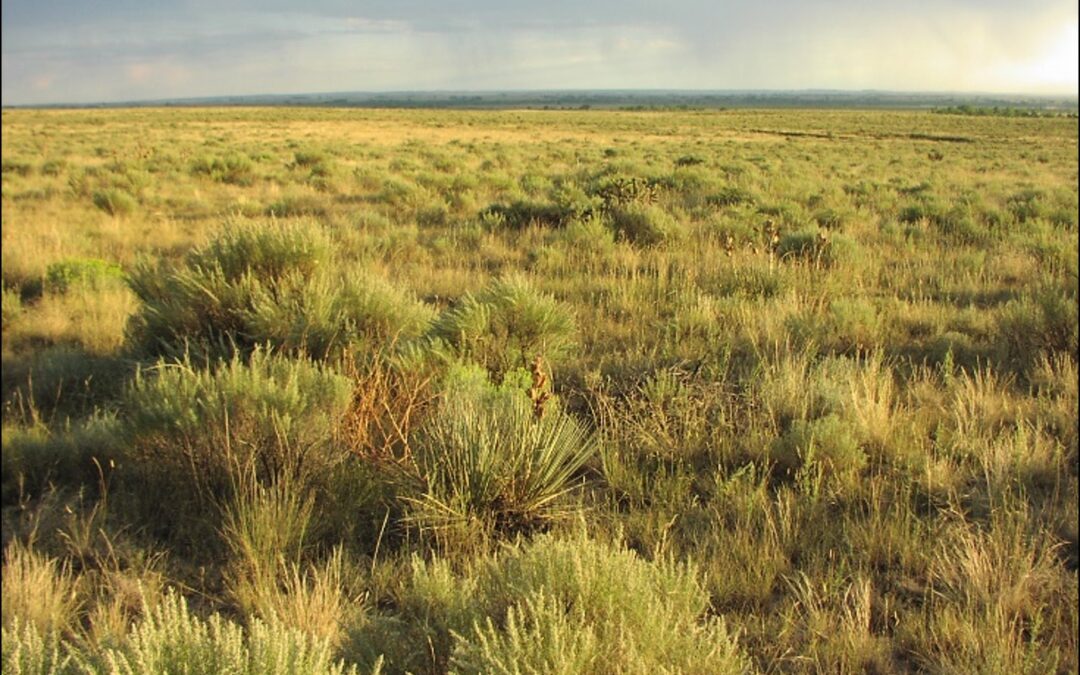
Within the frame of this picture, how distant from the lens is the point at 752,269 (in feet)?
23.8

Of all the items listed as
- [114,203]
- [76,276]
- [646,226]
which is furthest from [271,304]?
[114,203]

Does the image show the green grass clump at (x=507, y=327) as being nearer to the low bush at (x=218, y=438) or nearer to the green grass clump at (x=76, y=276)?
the low bush at (x=218, y=438)

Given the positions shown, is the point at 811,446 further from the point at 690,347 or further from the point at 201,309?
the point at 201,309

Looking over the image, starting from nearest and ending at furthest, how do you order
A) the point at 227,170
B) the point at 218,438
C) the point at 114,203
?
the point at 218,438, the point at 114,203, the point at 227,170

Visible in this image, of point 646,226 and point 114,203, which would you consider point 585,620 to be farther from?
point 114,203

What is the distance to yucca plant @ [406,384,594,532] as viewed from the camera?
3127 mm

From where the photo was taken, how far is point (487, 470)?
3.19 m

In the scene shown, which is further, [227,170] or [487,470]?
[227,170]

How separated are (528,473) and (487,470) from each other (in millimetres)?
182

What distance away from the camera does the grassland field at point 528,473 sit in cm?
215

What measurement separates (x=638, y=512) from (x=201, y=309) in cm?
342

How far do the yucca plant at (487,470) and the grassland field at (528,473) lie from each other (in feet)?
0.05

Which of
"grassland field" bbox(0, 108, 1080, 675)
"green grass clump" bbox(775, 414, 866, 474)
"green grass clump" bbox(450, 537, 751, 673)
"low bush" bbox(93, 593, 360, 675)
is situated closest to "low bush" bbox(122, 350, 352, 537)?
"grassland field" bbox(0, 108, 1080, 675)

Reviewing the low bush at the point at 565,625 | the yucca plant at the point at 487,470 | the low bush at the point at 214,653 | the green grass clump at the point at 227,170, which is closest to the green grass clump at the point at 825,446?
the yucca plant at the point at 487,470
